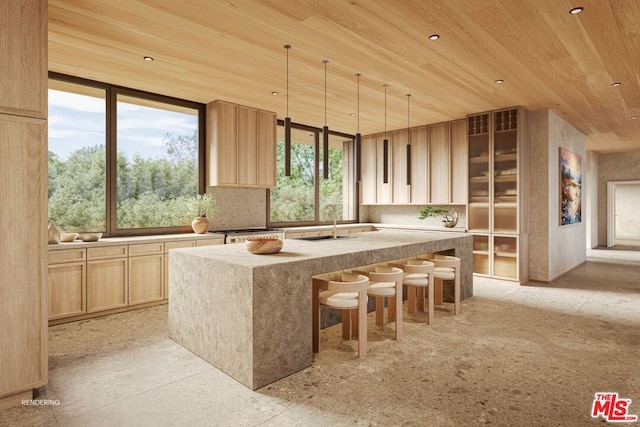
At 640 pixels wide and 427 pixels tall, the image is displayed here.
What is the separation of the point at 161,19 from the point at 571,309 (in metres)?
5.29

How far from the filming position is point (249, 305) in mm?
2488

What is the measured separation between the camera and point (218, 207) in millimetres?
5824

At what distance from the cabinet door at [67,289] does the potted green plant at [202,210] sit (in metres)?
1.52

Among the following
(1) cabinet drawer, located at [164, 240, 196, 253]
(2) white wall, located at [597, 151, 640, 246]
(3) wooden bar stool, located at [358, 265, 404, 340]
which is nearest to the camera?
(3) wooden bar stool, located at [358, 265, 404, 340]

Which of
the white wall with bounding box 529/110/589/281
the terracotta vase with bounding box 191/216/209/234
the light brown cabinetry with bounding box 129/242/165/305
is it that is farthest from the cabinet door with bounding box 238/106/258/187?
the white wall with bounding box 529/110/589/281

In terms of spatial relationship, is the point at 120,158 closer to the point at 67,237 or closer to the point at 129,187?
the point at 129,187

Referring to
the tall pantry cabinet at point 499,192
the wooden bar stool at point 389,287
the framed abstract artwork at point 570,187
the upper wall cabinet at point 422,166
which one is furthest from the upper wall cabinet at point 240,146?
the framed abstract artwork at point 570,187

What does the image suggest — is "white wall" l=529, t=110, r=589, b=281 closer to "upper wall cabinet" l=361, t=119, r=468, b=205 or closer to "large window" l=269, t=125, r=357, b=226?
"upper wall cabinet" l=361, t=119, r=468, b=205

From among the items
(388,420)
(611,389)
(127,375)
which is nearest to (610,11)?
(611,389)

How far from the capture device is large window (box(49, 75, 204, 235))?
14.6 ft

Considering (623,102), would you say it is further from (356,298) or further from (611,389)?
(356,298)

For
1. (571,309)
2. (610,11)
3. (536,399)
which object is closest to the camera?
(536,399)

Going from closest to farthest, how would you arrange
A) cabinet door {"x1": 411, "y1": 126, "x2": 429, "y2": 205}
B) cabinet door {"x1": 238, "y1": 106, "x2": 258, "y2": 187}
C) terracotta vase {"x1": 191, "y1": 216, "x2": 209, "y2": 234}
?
terracotta vase {"x1": 191, "y1": 216, "x2": 209, "y2": 234}
cabinet door {"x1": 238, "y1": 106, "x2": 258, "y2": 187}
cabinet door {"x1": 411, "y1": 126, "x2": 429, "y2": 205}

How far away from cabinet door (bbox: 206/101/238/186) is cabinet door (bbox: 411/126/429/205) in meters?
3.59
